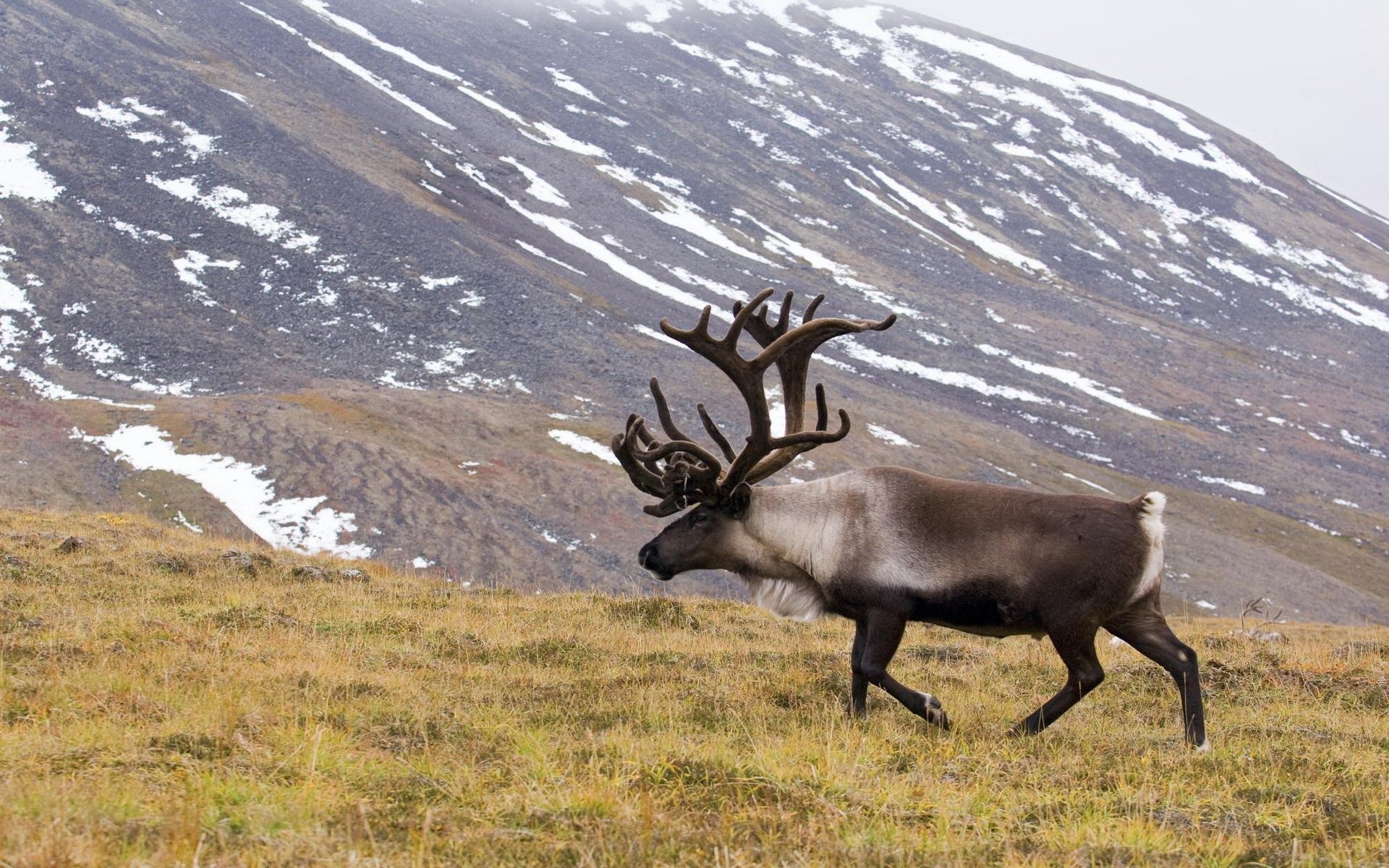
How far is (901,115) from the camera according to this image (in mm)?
112250

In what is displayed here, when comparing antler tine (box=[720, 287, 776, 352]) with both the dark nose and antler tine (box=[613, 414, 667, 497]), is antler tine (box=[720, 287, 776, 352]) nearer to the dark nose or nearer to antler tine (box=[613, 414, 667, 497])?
antler tine (box=[613, 414, 667, 497])

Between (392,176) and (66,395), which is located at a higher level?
(392,176)

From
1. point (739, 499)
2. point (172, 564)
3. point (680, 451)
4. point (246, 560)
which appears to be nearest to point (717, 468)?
point (739, 499)

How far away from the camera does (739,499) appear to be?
969 cm

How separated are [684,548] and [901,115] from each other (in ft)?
360

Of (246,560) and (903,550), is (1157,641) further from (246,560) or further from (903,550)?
(246,560)

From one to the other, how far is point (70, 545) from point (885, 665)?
33.7ft

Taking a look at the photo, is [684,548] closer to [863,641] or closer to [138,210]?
[863,641]

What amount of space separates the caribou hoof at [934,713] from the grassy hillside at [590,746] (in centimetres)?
9

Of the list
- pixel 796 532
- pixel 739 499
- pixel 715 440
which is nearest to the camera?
pixel 796 532

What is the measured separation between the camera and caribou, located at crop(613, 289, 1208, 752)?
7977mm

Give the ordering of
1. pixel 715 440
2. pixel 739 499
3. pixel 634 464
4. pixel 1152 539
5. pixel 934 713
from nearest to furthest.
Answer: pixel 934 713, pixel 1152 539, pixel 739 499, pixel 634 464, pixel 715 440

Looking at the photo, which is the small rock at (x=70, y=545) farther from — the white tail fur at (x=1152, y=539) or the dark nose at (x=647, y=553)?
the white tail fur at (x=1152, y=539)

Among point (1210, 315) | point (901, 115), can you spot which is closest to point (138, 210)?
point (1210, 315)
